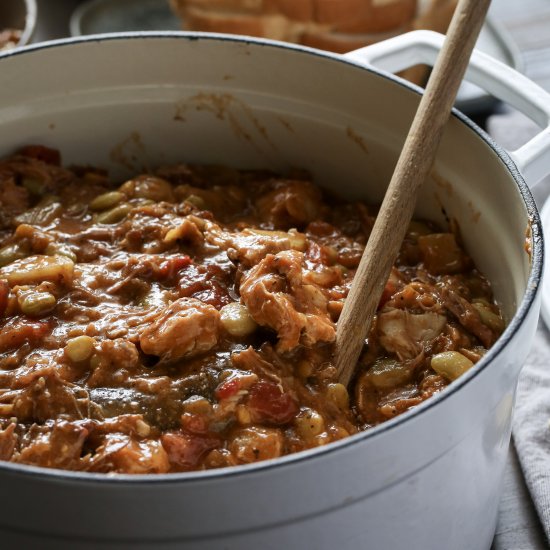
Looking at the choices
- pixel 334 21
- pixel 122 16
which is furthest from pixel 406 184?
pixel 122 16

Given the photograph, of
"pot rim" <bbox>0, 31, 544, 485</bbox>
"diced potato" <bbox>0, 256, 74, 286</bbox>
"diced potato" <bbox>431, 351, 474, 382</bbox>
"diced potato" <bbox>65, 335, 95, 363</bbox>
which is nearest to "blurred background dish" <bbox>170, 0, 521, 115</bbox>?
"pot rim" <bbox>0, 31, 544, 485</bbox>

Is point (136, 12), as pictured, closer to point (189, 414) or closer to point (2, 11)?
point (2, 11)

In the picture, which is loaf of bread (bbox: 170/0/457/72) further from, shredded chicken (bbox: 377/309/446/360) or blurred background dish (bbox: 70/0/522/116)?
shredded chicken (bbox: 377/309/446/360)

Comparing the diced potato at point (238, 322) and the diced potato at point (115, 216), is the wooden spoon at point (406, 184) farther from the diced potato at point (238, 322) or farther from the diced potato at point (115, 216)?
the diced potato at point (115, 216)

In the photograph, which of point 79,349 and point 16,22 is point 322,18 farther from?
point 79,349

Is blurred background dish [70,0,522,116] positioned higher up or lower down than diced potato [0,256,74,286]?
higher up

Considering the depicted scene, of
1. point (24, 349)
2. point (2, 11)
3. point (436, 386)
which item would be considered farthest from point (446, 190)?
point (2, 11)
